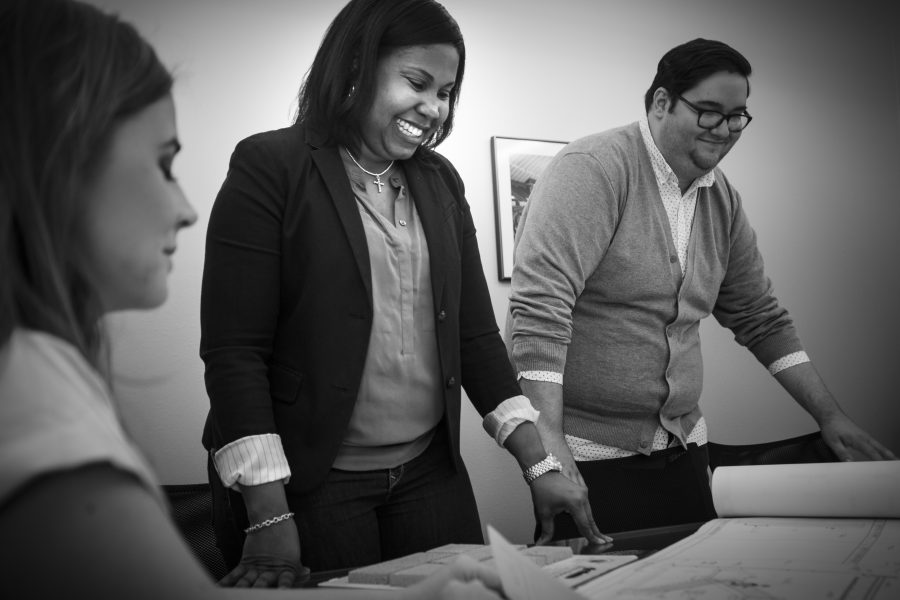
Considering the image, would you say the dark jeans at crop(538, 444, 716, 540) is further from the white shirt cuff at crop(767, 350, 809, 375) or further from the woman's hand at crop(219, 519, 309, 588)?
the woman's hand at crop(219, 519, 309, 588)

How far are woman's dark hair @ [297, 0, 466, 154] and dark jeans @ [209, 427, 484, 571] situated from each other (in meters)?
0.61

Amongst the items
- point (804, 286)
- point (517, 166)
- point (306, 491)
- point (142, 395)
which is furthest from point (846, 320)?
point (306, 491)

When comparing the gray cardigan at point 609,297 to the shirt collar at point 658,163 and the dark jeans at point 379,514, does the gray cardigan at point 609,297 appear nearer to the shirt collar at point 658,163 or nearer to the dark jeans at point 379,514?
the shirt collar at point 658,163

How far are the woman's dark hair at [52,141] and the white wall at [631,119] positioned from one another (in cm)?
210

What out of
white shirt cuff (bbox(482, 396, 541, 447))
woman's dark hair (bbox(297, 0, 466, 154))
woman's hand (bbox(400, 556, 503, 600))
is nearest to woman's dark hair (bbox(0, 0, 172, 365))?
woman's hand (bbox(400, 556, 503, 600))

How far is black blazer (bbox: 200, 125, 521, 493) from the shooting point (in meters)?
1.24

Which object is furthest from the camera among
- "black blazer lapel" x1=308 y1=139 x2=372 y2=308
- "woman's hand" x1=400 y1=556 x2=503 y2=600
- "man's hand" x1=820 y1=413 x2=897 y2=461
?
"man's hand" x1=820 y1=413 x2=897 y2=461

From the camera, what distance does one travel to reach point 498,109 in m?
3.46

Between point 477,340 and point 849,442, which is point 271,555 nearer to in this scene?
point 477,340

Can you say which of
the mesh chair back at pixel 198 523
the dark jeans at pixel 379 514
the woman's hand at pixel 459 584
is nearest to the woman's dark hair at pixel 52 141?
the woman's hand at pixel 459 584

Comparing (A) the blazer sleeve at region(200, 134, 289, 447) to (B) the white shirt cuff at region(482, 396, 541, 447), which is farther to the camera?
(B) the white shirt cuff at region(482, 396, 541, 447)

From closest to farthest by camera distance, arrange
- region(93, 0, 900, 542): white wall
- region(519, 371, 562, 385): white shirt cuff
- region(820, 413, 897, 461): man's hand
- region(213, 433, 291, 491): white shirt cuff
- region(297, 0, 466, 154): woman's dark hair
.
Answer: region(213, 433, 291, 491): white shirt cuff
region(297, 0, 466, 154): woman's dark hair
region(519, 371, 562, 385): white shirt cuff
region(820, 413, 897, 461): man's hand
region(93, 0, 900, 542): white wall

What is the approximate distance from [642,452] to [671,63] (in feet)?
3.25

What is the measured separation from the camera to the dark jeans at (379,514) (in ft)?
4.07
